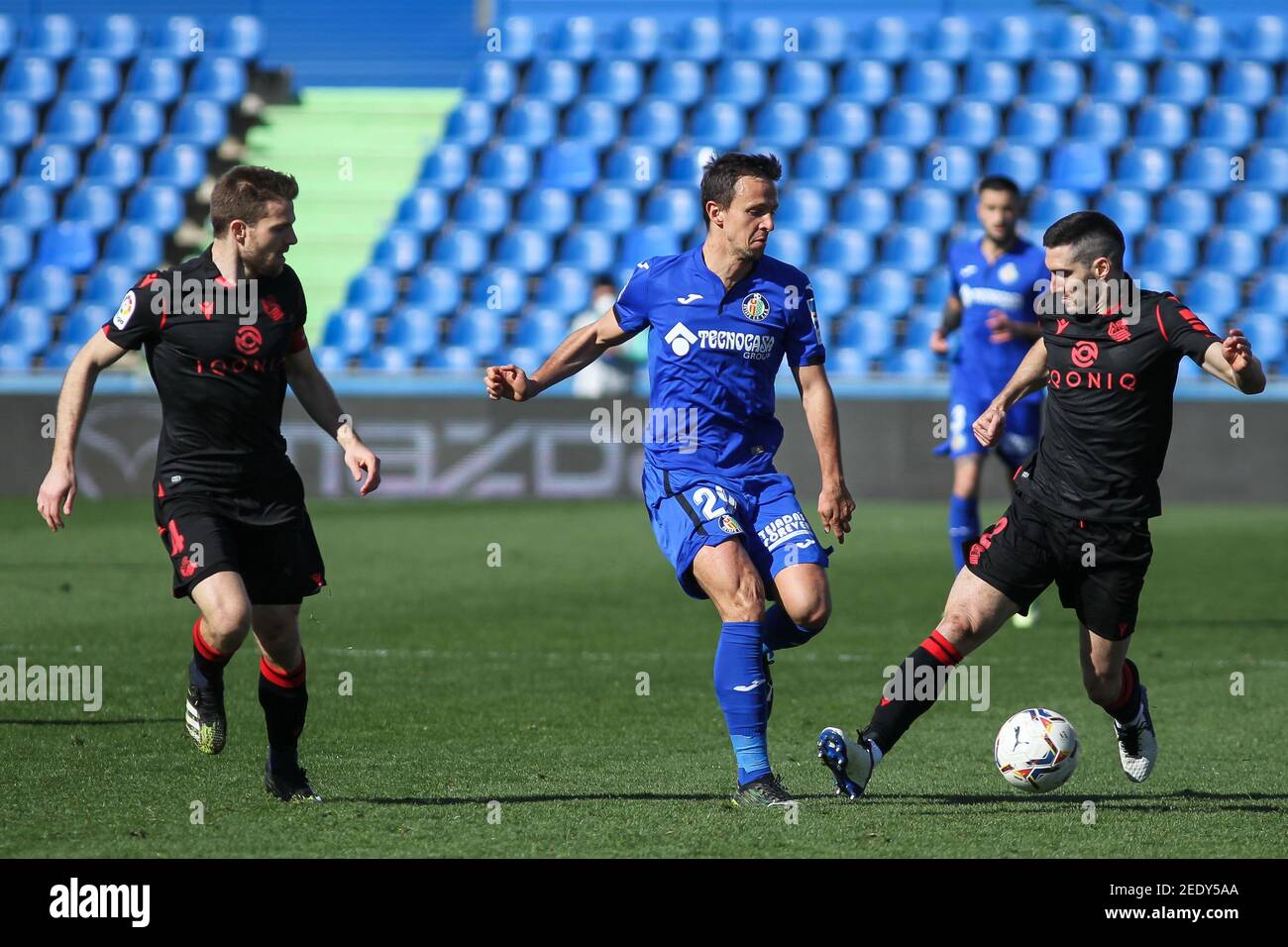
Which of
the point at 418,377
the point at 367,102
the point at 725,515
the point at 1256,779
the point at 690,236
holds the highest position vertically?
the point at 367,102

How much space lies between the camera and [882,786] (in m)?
5.89

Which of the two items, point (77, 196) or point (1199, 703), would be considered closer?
point (1199, 703)

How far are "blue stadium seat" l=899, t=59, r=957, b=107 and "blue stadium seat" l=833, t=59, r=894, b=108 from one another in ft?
0.74

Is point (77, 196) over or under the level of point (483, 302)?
over

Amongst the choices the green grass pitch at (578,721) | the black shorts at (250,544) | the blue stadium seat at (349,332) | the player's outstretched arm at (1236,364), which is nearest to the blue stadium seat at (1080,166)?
the green grass pitch at (578,721)

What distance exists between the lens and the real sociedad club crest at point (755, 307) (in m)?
5.88

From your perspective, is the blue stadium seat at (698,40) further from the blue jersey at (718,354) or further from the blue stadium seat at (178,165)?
the blue jersey at (718,354)

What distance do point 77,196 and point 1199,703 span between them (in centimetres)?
1692

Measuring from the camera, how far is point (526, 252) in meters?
20.8

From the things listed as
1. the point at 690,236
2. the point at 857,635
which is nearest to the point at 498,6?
the point at 690,236

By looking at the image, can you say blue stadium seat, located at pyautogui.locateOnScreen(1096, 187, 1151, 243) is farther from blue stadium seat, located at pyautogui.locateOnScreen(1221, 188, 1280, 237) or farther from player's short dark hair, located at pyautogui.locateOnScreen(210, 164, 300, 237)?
player's short dark hair, located at pyautogui.locateOnScreen(210, 164, 300, 237)

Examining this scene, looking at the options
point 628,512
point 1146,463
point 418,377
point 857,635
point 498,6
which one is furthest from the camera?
Answer: point 498,6

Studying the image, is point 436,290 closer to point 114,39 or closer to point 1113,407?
point 114,39

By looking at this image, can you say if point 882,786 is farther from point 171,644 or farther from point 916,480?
point 916,480
